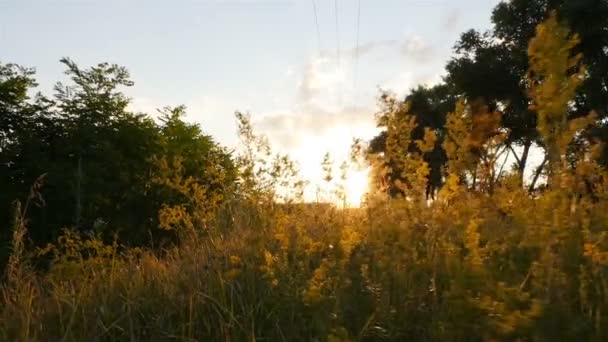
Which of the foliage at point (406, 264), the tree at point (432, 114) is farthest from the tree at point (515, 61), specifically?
the foliage at point (406, 264)

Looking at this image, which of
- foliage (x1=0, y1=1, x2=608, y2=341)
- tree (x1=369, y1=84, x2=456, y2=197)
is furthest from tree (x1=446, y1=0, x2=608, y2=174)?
foliage (x1=0, y1=1, x2=608, y2=341)

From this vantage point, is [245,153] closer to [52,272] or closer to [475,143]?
[52,272]

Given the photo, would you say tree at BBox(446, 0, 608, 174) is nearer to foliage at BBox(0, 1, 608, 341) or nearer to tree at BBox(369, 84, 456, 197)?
tree at BBox(369, 84, 456, 197)

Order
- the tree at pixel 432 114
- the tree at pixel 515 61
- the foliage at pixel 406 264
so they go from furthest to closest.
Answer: the tree at pixel 432 114 < the tree at pixel 515 61 < the foliage at pixel 406 264

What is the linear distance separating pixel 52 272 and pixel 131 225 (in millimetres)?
6196

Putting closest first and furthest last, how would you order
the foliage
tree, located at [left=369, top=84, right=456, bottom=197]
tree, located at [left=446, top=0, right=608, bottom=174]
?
the foliage → tree, located at [left=446, top=0, right=608, bottom=174] → tree, located at [left=369, top=84, right=456, bottom=197]

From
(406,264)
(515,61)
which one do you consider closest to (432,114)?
(515,61)

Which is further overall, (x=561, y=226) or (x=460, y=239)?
(x=460, y=239)

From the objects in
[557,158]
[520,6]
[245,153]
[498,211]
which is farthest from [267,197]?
[520,6]

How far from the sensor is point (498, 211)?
14.1ft

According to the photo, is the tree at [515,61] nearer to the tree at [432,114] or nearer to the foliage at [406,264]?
the tree at [432,114]

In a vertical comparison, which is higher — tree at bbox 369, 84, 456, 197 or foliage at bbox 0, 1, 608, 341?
tree at bbox 369, 84, 456, 197

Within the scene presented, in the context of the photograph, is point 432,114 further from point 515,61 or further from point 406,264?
point 406,264

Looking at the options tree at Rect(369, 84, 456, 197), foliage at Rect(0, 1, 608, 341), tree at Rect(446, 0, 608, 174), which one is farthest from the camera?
tree at Rect(369, 84, 456, 197)
